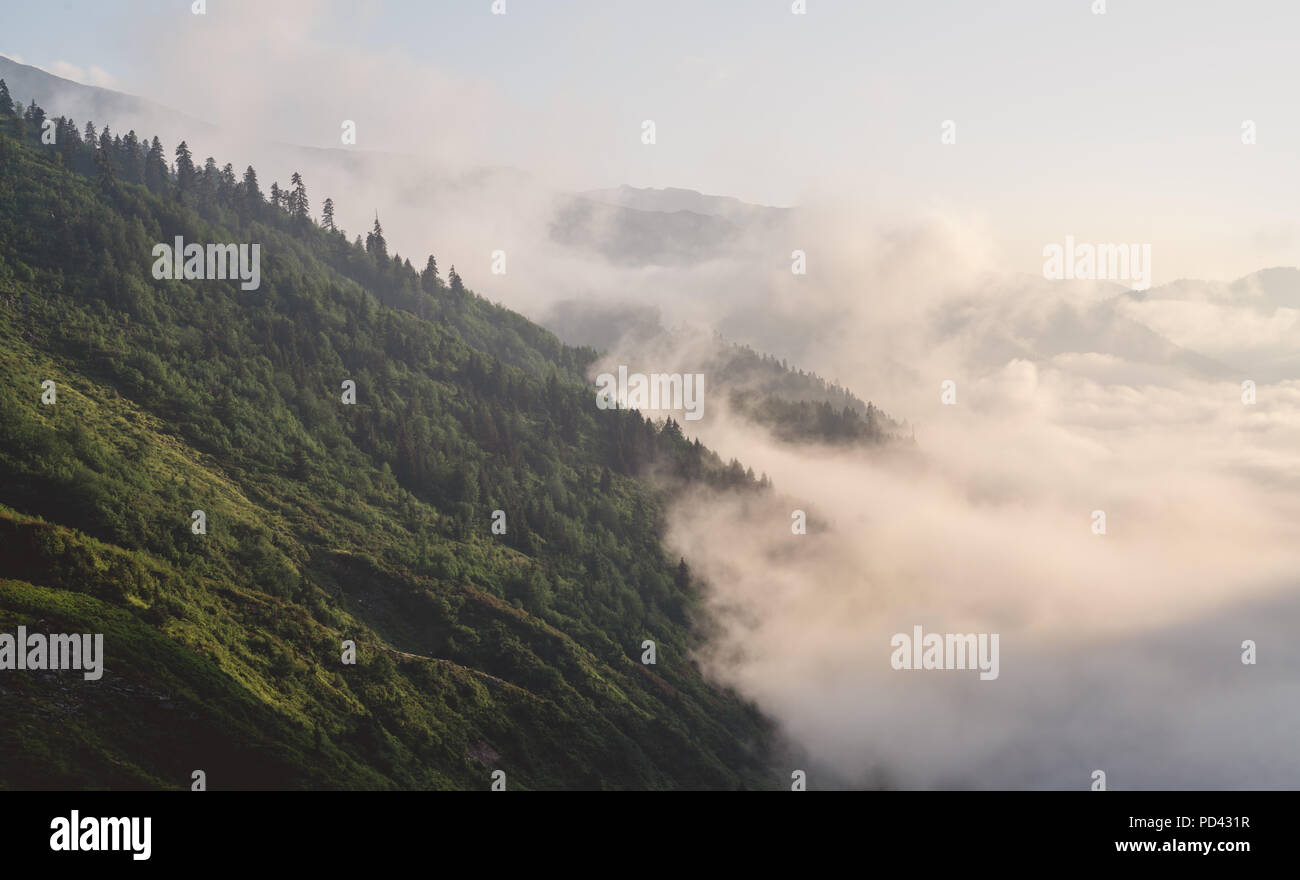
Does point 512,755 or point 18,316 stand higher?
point 18,316

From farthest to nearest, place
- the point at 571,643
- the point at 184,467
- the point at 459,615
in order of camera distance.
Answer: the point at 571,643 → the point at 459,615 → the point at 184,467

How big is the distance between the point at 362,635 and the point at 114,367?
83903 millimetres

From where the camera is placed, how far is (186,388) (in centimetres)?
19075

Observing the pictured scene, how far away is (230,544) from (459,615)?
44.3m

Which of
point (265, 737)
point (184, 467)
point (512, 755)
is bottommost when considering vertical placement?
point (512, 755)

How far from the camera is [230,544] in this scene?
476 feet

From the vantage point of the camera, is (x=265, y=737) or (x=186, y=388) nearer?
(x=265, y=737)

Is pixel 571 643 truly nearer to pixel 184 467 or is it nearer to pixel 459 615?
pixel 459 615
